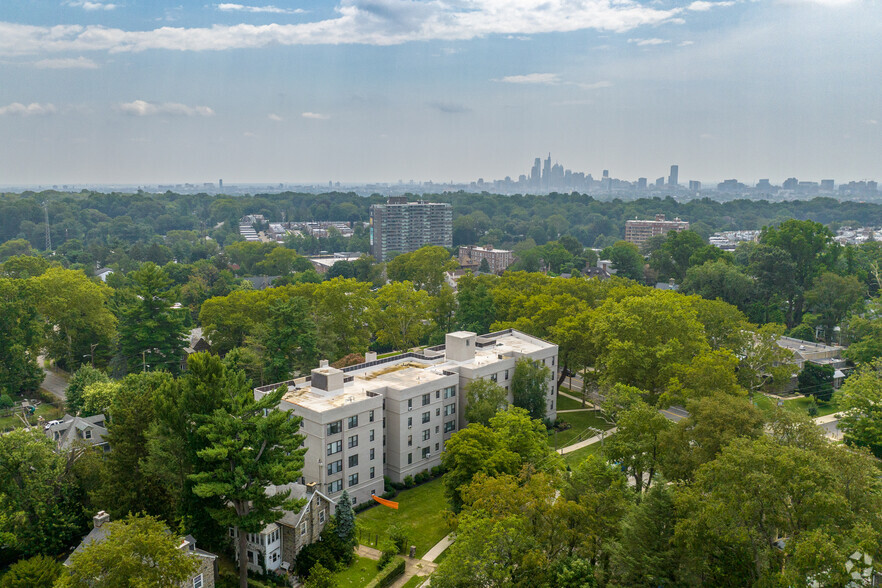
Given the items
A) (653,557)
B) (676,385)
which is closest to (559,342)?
(676,385)

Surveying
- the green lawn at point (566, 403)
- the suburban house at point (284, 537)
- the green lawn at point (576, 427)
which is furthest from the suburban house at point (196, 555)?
the green lawn at point (566, 403)

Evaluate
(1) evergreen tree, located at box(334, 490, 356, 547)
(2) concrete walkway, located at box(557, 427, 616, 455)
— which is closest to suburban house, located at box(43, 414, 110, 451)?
(1) evergreen tree, located at box(334, 490, 356, 547)

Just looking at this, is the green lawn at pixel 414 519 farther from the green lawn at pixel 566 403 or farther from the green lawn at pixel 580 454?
the green lawn at pixel 566 403

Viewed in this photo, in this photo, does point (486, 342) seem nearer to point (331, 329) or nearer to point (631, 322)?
point (631, 322)

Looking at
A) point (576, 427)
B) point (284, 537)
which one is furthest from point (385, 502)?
point (576, 427)

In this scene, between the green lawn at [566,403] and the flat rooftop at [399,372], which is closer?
the flat rooftop at [399,372]
